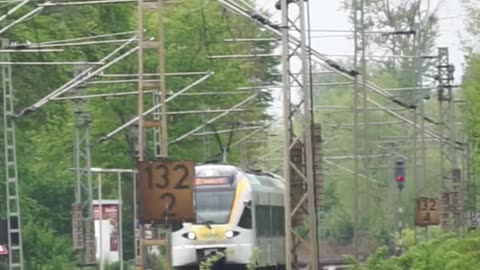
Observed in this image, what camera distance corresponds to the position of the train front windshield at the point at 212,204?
42281 millimetres

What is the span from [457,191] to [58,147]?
1457 centimetres

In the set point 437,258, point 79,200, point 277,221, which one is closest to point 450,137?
point 277,221

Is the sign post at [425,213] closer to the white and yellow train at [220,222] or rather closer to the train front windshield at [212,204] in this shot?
the white and yellow train at [220,222]

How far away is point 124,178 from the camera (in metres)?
59.2

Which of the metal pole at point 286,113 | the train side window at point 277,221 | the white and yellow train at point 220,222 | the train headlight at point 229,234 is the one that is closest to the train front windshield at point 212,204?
the white and yellow train at point 220,222

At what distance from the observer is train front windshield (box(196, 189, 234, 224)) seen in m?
42.3

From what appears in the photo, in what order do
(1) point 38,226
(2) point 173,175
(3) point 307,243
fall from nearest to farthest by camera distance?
(2) point 173,175, (3) point 307,243, (1) point 38,226

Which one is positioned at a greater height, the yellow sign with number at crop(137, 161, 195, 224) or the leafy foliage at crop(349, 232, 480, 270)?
the yellow sign with number at crop(137, 161, 195, 224)

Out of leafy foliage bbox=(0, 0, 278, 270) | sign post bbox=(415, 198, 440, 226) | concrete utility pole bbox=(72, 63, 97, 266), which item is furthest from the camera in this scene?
sign post bbox=(415, 198, 440, 226)

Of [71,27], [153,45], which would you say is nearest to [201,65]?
[71,27]

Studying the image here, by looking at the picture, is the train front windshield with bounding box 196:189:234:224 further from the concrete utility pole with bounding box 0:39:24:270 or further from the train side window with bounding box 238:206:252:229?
the concrete utility pole with bounding box 0:39:24:270

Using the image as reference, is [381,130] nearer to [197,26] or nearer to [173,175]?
[197,26]

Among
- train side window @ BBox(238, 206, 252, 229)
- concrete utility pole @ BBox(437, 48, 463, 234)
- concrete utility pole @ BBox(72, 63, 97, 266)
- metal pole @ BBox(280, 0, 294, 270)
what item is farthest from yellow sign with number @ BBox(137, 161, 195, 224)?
concrete utility pole @ BBox(437, 48, 463, 234)

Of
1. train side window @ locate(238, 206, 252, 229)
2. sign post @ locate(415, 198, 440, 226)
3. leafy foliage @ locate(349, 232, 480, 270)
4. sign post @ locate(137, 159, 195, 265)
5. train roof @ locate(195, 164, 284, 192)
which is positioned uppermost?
sign post @ locate(137, 159, 195, 265)
